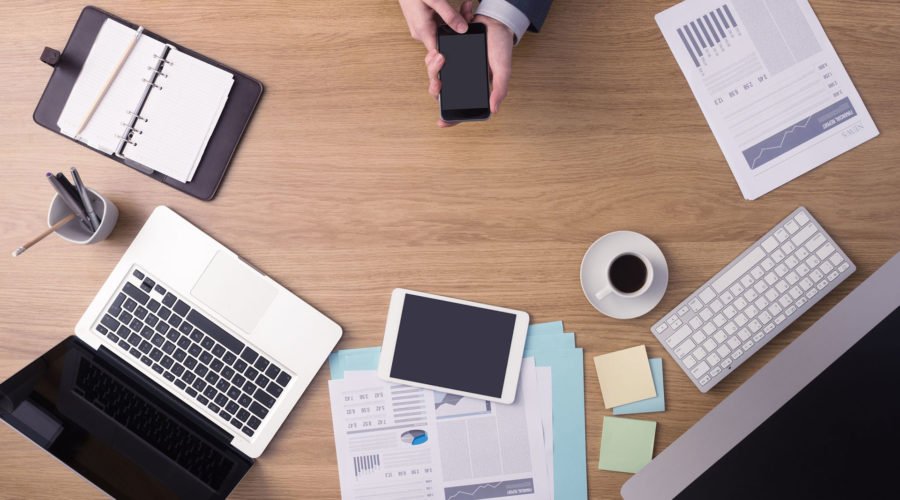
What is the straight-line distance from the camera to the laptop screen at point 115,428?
991mm

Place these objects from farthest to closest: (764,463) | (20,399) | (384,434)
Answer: (384,434)
(20,399)
(764,463)

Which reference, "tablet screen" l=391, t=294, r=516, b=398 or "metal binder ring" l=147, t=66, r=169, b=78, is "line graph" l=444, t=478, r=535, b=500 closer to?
"tablet screen" l=391, t=294, r=516, b=398

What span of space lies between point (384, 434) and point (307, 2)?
714mm

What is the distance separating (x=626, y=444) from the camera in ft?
3.49

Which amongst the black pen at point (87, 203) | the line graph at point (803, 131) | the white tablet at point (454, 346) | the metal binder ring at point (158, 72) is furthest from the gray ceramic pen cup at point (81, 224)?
the line graph at point (803, 131)

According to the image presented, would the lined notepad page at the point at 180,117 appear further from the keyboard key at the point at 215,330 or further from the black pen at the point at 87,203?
the keyboard key at the point at 215,330

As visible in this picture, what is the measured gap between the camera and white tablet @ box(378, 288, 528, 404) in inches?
42.1

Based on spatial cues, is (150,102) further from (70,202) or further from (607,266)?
(607,266)

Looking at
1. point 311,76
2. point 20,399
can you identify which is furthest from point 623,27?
point 20,399

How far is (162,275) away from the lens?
1093 millimetres

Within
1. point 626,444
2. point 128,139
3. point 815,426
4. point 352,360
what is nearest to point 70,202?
point 128,139

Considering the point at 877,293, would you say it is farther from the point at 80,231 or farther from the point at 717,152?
Result: the point at 80,231

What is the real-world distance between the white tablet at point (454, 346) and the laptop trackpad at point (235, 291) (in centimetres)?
21

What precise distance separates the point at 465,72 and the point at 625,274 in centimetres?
41
